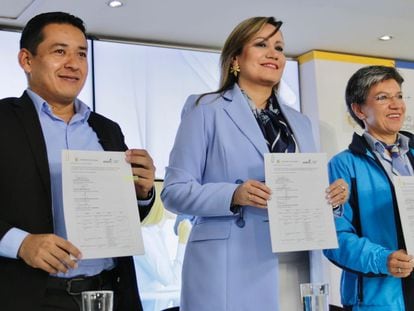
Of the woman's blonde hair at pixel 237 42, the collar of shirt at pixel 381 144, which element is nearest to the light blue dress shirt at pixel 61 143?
the woman's blonde hair at pixel 237 42

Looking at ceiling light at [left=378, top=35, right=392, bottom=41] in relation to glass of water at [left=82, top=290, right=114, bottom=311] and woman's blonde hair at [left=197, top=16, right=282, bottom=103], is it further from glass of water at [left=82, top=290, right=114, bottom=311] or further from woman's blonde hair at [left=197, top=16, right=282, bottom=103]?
glass of water at [left=82, top=290, right=114, bottom=311]

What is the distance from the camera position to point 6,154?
1.90 m

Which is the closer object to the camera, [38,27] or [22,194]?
[22,194]

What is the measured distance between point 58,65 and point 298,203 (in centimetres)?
82

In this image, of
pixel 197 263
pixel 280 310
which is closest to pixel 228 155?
pixel 197 263

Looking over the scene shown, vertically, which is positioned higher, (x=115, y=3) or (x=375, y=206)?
(x=115, y=3)

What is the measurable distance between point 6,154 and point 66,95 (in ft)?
0.91

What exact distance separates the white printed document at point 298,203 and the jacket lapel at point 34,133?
2.08 feet

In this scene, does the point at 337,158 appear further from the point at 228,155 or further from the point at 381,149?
the point at 228,155

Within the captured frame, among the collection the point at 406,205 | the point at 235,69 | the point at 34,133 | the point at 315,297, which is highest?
the point at 235,69

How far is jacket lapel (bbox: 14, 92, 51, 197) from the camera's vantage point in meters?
1.91

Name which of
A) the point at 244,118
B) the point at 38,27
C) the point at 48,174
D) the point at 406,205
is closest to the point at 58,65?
the point at 38,27

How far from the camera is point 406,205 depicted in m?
2.30

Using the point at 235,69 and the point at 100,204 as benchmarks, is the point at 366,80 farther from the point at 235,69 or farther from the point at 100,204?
the point at 100,204
